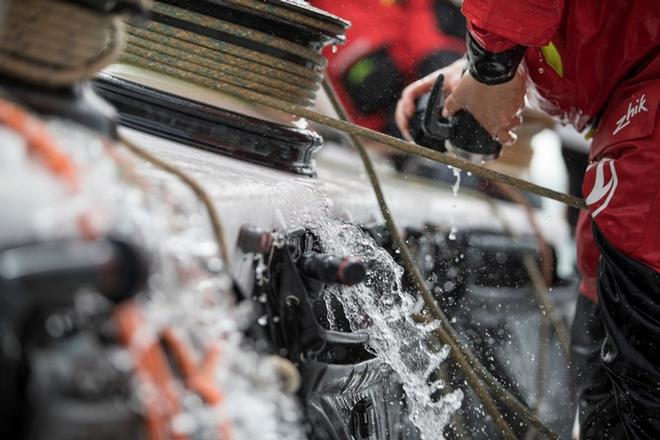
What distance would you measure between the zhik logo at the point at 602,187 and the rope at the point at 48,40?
3.38 ft

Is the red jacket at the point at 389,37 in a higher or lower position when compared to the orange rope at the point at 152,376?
lower

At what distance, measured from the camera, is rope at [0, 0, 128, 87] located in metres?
0.81

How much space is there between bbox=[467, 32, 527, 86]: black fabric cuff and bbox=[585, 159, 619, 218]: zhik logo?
0.25 m

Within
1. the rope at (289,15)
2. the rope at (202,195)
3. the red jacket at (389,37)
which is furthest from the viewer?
the red jacket at (389,37)

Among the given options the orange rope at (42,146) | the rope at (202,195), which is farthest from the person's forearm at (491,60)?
the orange rope at (42,146)

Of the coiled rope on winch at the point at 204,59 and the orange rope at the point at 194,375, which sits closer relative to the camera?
the orange rope at the point at 194,375

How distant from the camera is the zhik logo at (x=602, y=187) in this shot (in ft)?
5.22

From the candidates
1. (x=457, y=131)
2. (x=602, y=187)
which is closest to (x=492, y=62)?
(x=457, y=131)

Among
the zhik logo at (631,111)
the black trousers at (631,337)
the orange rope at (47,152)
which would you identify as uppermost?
the orange rope at (47,152)

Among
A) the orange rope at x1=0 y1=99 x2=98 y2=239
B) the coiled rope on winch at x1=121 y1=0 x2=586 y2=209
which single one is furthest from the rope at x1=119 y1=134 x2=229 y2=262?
the coiled rope on winch at x1=121 y1=0 x2=586 y2=209

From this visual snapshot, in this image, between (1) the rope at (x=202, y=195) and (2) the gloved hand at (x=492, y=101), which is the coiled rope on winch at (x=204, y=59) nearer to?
(2) the gloved hand at (x=492, y=101)

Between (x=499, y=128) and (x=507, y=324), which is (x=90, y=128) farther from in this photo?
(x=507, y=324)

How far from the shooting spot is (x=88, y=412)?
2.13ft

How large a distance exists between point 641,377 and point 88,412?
1.15 meters
